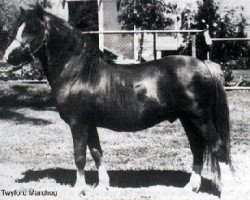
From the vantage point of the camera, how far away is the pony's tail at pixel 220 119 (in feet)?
16.2

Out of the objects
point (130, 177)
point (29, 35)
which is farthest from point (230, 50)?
point (29, 35)

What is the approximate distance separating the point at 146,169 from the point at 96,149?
1.23m

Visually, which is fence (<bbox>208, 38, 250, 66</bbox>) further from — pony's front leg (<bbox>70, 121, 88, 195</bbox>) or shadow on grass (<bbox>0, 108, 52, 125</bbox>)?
pony's front leg (<bbox>70, 121, 88, 195</bbox>)

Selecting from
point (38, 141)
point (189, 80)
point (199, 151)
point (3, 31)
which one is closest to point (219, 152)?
point (199, 151)

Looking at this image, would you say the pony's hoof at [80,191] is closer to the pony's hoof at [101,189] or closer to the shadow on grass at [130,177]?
the pony's hoof at [101,189]

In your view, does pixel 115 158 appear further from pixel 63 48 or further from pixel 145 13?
pixel 145 13

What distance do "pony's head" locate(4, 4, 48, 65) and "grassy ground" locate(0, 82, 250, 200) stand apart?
4.78 ft

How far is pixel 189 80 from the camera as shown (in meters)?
4.91

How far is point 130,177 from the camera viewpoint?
5.96 meters

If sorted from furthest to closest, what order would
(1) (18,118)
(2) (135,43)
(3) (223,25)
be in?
1. (2) (135,43)
2. (3) (223,25)
3. (1) (18,118)

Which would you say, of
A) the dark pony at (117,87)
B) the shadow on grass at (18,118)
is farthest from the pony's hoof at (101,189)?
the shadow on grass at (18,118)

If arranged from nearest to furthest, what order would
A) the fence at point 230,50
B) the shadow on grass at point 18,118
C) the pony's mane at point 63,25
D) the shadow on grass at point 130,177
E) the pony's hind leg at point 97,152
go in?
the pony's mane at point 63,25 → the pony's hind leg at point 97,152 → the shadow on grass at point 130,177 → the shadow on grass at point 18,118 → the fence at point 230,50

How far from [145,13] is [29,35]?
24.5 ft

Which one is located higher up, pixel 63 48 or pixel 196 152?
pixel 63 48
